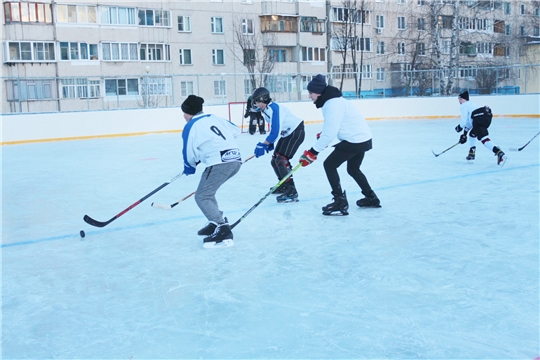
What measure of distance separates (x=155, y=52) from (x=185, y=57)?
1.61 meters

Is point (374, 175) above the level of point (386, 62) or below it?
below

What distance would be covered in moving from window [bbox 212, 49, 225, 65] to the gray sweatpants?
90.6 feet

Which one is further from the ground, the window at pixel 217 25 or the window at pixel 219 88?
the window at pixel 217 25

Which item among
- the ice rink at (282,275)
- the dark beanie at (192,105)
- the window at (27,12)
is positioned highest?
the window at (27,12)

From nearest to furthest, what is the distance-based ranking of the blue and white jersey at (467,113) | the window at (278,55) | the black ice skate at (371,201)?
1. the black ice skate at (371,201)
2. the blue and white jersey at (467,113)
3. the window at (278,55)

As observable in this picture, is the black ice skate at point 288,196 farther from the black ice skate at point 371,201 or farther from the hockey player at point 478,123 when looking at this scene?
the hockey player at point 478,123

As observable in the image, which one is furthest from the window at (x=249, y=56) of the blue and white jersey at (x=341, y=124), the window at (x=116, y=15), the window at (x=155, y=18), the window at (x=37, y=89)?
the blue and white jersey at (x=341, y=124)

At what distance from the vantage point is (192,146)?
12.8ft

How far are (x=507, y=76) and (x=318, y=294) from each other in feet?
52.2

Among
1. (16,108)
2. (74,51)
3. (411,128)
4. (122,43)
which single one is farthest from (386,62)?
(16,108)

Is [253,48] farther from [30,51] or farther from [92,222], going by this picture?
[92,222]

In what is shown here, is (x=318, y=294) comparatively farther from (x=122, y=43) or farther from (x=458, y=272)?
(x=122, y=43)

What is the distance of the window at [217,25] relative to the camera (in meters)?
30.8

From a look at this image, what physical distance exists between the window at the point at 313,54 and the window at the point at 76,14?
11683 mm
